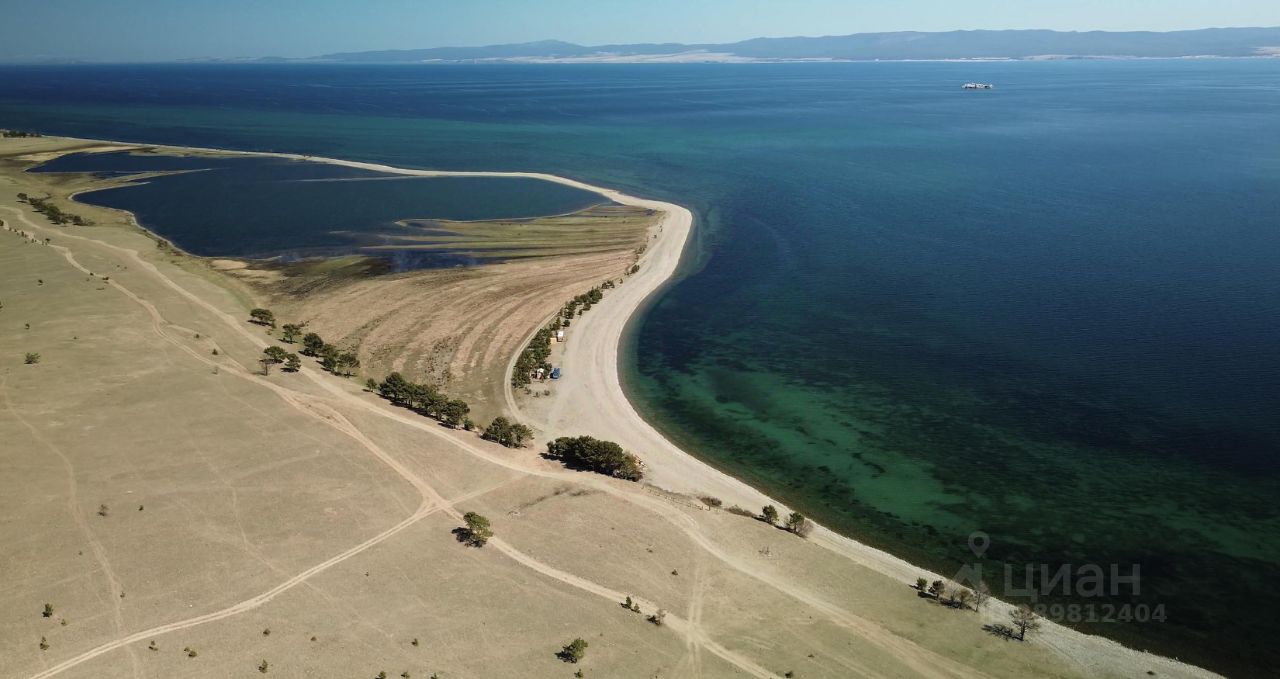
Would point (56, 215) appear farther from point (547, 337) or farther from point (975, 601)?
point (975, 601)

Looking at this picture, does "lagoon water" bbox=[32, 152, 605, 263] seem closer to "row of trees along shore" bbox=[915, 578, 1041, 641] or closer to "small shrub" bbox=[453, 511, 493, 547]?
"small shrub" bbox=[453, 511, 493, 547]

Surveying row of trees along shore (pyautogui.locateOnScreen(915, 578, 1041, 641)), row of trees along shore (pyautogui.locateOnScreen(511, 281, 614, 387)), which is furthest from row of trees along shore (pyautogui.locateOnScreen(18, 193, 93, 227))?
row of trees along shore (pyautogui.locateOnScreen(915, 578, 1041, 641))

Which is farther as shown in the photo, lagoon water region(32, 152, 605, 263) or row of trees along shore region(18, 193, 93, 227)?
row of trees along shore region(18, 193, 93, 227)

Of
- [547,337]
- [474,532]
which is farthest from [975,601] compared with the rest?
[547,337]

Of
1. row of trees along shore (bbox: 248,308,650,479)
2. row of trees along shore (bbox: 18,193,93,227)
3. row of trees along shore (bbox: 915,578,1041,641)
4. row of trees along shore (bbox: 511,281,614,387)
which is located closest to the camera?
row of trees along shore (bbox: 915,578,1041,641)

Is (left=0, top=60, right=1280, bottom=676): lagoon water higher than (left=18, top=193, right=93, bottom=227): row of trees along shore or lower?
lower

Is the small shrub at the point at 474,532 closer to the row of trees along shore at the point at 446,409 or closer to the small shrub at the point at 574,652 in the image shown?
the small shrub at the point at 574,652
